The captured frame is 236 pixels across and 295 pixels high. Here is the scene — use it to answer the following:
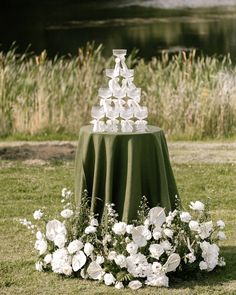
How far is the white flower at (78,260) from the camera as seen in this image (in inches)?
221

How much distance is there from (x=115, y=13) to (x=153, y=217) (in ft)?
101

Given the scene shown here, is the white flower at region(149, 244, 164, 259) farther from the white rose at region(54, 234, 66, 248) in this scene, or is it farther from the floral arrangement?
the white rose at region(54, 234, 66, 248)

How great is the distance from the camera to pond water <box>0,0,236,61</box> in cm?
2453

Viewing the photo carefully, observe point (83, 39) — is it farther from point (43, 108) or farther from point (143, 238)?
point (143, 238)

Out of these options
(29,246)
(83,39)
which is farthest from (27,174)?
(83,39)

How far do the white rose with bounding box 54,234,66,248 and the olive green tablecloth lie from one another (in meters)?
0.28

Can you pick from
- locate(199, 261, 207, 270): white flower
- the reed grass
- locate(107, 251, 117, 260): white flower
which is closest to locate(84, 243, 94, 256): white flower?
locate(107, 251, 117, 260): white flower

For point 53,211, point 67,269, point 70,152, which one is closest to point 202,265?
point 67,269

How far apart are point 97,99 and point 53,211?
4.79 m

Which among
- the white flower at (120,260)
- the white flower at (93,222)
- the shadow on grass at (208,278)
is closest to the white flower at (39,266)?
the white flower at (93,222)

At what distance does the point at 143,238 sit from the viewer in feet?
18.1

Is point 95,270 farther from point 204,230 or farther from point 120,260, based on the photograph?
point 204,230

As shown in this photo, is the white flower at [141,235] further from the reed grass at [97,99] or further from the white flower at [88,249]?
the reed grass at [97,99]

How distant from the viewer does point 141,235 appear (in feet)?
18.1
